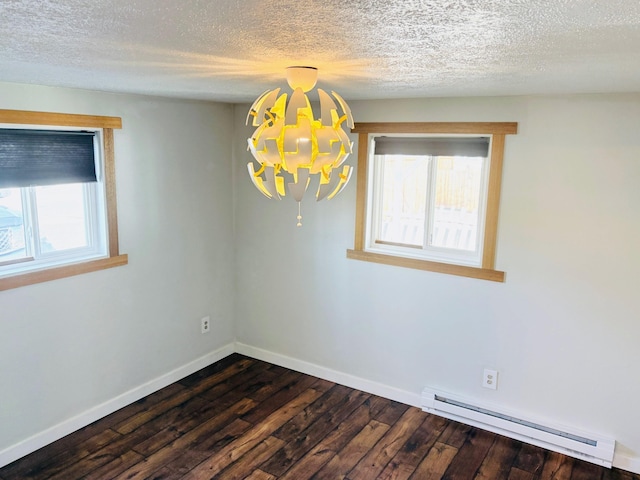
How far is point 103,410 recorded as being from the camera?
3.40 m

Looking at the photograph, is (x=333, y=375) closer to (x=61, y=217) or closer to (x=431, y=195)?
(x=431, y=195)

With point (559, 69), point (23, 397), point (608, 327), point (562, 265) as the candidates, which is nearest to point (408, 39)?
point (559, 69)

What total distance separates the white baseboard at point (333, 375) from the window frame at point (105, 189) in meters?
1.49

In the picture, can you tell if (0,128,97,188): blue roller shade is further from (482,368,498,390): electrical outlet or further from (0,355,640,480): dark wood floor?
(482,368,498,390): electrical outlet

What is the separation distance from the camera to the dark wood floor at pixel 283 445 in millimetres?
2887

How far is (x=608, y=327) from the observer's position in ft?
9.59

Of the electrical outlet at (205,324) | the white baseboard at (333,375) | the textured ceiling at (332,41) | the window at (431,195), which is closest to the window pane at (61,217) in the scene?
the textured ceiling at (332,41)

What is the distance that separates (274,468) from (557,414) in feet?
5.85

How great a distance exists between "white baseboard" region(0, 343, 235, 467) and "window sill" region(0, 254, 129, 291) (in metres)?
0.93

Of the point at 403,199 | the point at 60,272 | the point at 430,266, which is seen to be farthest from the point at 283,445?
the point at 403,199

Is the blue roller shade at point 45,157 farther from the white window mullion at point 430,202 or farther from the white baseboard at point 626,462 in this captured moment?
the white baseboard at point 626,462

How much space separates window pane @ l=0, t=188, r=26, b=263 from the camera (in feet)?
9.36

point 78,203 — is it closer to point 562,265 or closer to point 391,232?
point 391,232

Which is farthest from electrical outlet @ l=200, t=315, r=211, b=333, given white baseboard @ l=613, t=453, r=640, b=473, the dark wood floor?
white baseboard @ l=613, t=453, r=640, b=473
